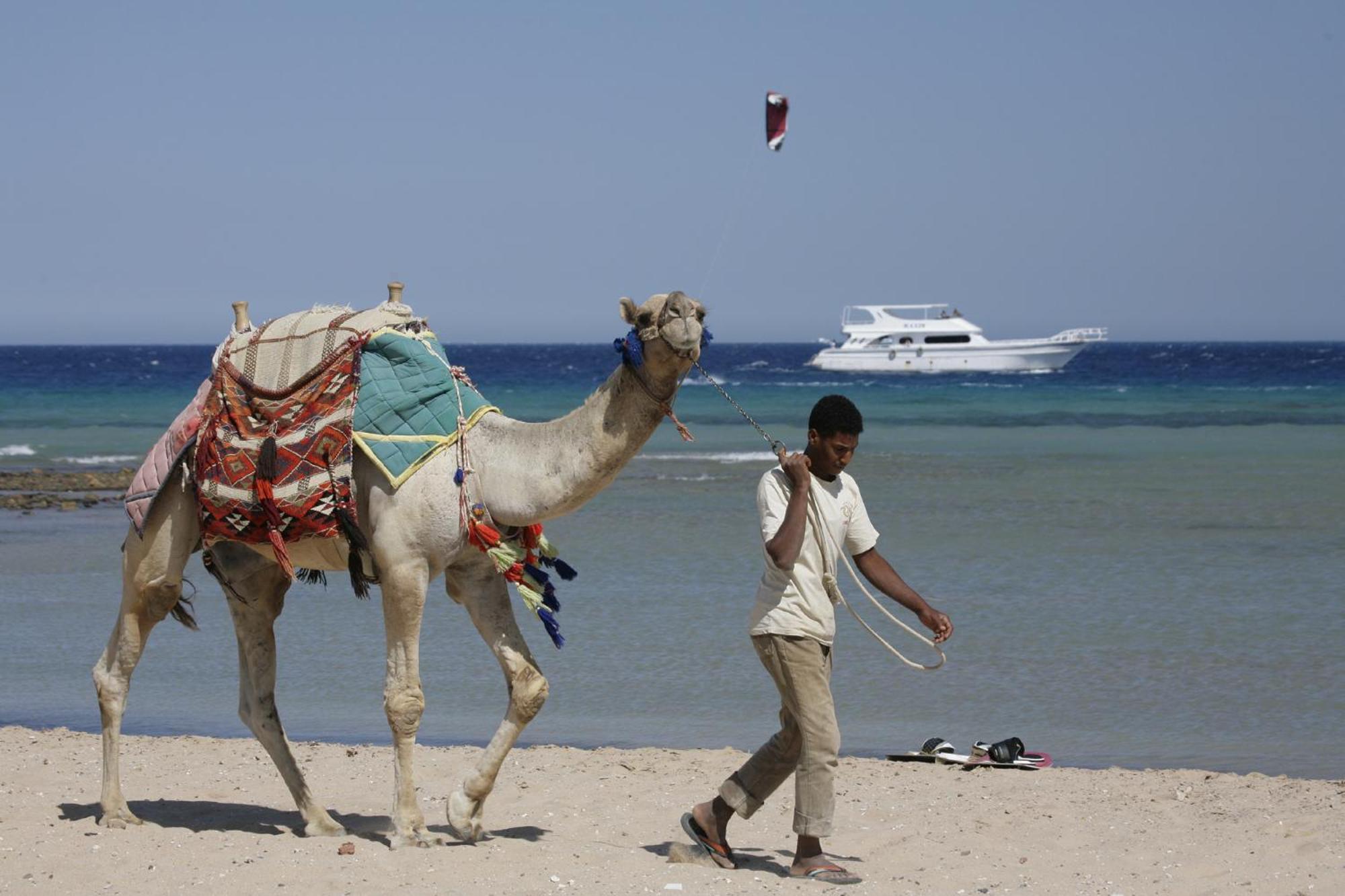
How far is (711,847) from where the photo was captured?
6535 mm

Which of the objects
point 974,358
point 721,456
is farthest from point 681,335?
point 974,358

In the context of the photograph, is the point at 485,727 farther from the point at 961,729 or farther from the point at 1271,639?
the point at 1271,639

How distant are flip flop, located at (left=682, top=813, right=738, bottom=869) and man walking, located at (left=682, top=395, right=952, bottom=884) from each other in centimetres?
39

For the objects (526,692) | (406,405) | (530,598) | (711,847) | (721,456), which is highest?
(406,405)

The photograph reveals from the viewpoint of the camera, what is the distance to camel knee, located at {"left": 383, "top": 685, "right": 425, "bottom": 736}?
6.61 m

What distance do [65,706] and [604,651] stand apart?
3.59 metres

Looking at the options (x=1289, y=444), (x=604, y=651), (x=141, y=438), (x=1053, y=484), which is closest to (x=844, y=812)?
(x=604, y=651)

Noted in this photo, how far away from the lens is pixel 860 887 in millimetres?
6227

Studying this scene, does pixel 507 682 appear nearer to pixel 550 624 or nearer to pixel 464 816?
pixel 550 624

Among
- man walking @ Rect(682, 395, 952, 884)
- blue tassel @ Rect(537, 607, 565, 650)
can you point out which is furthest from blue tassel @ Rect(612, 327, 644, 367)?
blue tassel @ Rect(537, 607, 565, 650)

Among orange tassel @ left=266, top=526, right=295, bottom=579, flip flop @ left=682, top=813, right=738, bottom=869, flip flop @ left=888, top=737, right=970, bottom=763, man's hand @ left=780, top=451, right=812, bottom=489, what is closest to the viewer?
man's hand @ left=780, top=451, right=812, bottom=489

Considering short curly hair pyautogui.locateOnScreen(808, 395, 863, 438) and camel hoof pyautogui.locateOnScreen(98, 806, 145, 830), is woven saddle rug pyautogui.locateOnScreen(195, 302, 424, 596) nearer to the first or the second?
camel hoof pyautogui.locateOnScreen(98, 806, 145, 830)

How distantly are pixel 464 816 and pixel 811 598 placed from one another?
180 cm

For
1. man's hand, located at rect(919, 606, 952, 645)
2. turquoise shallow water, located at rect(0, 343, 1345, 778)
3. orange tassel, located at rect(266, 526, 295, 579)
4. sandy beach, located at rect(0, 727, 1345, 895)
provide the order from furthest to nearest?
1. turquoise shallow water, located at rect(0, 343, 1345, 778)
2. orange tassel, located at rect(266, 526, 295, 579)
3. sandy beach, located at rect(0, 727, 1345, 895)
4. man's hand, located at rect(919, 606, 952, 645)
